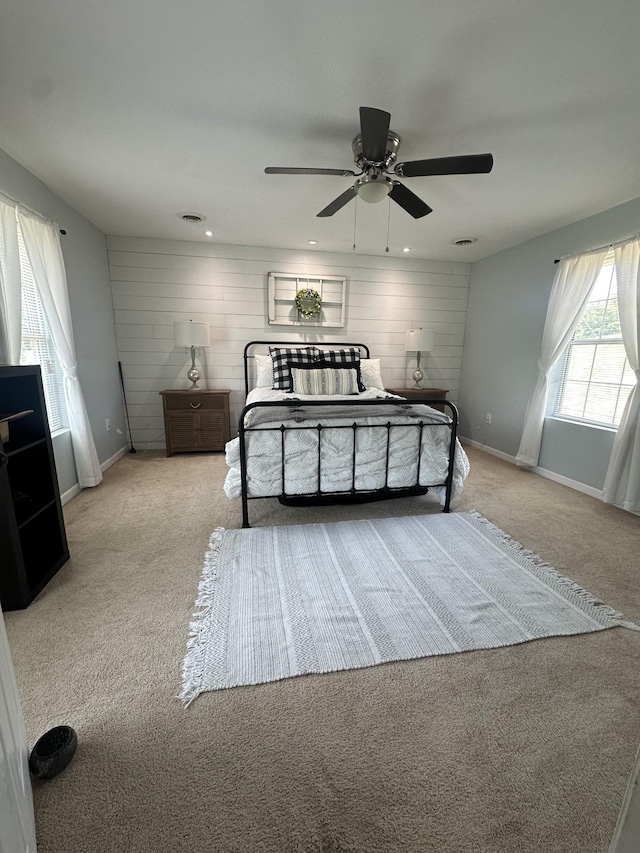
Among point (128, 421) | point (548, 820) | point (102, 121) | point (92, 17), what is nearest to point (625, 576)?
point (548, 820)

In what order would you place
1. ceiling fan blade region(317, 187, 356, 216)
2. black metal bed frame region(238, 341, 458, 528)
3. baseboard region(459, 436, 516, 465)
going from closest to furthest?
ceiling fan blade region(317, 187, 356, 216) → black metal bed frame region(238, 341, 458, 528) → baseboard region(459, 436, 516, 465)

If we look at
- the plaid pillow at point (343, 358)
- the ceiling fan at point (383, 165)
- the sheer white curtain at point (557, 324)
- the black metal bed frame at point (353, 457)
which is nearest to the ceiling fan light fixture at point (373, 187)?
the ceiling fan at point (383, 165)

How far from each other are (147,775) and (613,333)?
12.9 ft

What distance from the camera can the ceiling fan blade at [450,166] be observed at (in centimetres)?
164

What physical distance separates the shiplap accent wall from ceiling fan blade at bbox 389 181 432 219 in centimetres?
203

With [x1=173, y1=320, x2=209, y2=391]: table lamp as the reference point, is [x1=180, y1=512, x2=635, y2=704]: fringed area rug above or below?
below

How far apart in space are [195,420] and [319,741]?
10.5 feet

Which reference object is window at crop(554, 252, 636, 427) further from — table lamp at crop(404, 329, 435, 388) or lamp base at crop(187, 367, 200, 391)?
lamp base at crop(187, 367, 200, 391)

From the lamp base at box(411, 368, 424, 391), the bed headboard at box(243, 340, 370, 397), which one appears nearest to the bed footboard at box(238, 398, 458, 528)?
the bed headboard at box(243, 340, 370, 397)

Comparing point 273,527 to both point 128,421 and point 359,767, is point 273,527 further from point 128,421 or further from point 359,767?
point 128,421

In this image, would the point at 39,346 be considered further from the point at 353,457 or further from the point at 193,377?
the point at 353,457

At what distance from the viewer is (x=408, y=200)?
2059 mm

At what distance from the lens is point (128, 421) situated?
→ 3.97m

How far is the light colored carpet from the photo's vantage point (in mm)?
851
